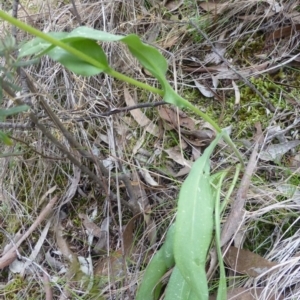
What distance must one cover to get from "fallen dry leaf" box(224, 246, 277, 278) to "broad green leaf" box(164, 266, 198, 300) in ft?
0.47

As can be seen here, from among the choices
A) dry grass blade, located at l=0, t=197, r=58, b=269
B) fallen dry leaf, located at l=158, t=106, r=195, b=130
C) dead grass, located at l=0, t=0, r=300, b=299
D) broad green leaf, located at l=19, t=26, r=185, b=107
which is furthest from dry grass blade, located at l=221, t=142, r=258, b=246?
dry grass blade, located at l=0, t=197, r=58, b=269

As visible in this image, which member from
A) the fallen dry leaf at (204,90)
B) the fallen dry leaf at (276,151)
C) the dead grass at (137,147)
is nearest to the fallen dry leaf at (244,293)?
the dead grass at (137,147)

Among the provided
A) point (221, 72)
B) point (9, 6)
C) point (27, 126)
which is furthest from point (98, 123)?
point (9, 6)

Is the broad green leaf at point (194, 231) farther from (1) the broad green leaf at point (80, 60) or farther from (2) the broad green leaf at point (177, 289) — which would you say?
(1) the broad green leaf at point (80, 60)

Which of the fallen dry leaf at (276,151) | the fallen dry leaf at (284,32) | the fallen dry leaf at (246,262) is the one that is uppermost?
the fallen dry leaf at (284,32)

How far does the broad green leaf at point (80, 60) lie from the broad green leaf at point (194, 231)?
0.30 m

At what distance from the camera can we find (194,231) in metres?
0.91

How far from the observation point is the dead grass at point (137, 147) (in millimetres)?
1171

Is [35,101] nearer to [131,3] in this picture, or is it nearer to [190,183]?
[131,3]

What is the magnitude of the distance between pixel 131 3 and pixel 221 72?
37 cm

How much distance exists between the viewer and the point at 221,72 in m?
1.41

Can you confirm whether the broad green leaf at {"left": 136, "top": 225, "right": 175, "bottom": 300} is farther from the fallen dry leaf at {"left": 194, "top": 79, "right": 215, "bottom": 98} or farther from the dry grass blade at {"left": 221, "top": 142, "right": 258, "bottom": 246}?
the fallen dry leaf at {"left": 194, "top": 79, "right": 215, "bottom": 98}

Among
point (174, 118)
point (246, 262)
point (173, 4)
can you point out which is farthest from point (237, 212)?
point (173, 4)

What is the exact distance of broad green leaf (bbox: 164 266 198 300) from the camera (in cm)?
98
